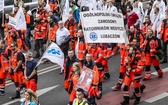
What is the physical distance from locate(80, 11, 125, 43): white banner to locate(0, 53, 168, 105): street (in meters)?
1.96

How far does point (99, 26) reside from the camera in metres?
9.79

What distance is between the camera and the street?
11.1m

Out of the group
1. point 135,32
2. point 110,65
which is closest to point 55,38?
point 110,65

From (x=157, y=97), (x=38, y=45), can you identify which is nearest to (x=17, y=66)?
(x=157, y=97)

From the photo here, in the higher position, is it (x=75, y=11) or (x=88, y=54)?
(x=75, y=11)

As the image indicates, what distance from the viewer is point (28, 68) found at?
1080 cm

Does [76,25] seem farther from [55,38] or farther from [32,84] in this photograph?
[32,84]

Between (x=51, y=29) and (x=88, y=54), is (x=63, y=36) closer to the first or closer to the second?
(x=51, y=29)

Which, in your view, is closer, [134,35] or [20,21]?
[134,35]

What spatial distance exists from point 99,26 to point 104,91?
2631 millimetres

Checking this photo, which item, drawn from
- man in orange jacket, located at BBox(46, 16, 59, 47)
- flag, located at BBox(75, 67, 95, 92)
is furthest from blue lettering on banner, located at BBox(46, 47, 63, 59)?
→ man in orange jacket, located at BBox(46, 16, 59, 47)

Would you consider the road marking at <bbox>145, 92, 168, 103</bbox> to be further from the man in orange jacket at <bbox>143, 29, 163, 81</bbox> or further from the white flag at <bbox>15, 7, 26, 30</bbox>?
the white flag at <bbox>15, 7, 26, 30</bbox>

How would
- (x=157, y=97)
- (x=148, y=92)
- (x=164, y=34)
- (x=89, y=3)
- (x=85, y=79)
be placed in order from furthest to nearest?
(x=89, y=3) < (x=164, y=34) < (x=148, y=92) < (x=157, y=97) < (x=85, y=79)

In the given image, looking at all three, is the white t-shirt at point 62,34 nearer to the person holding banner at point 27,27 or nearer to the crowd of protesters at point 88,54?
the crowd of protesters at point 88,54
